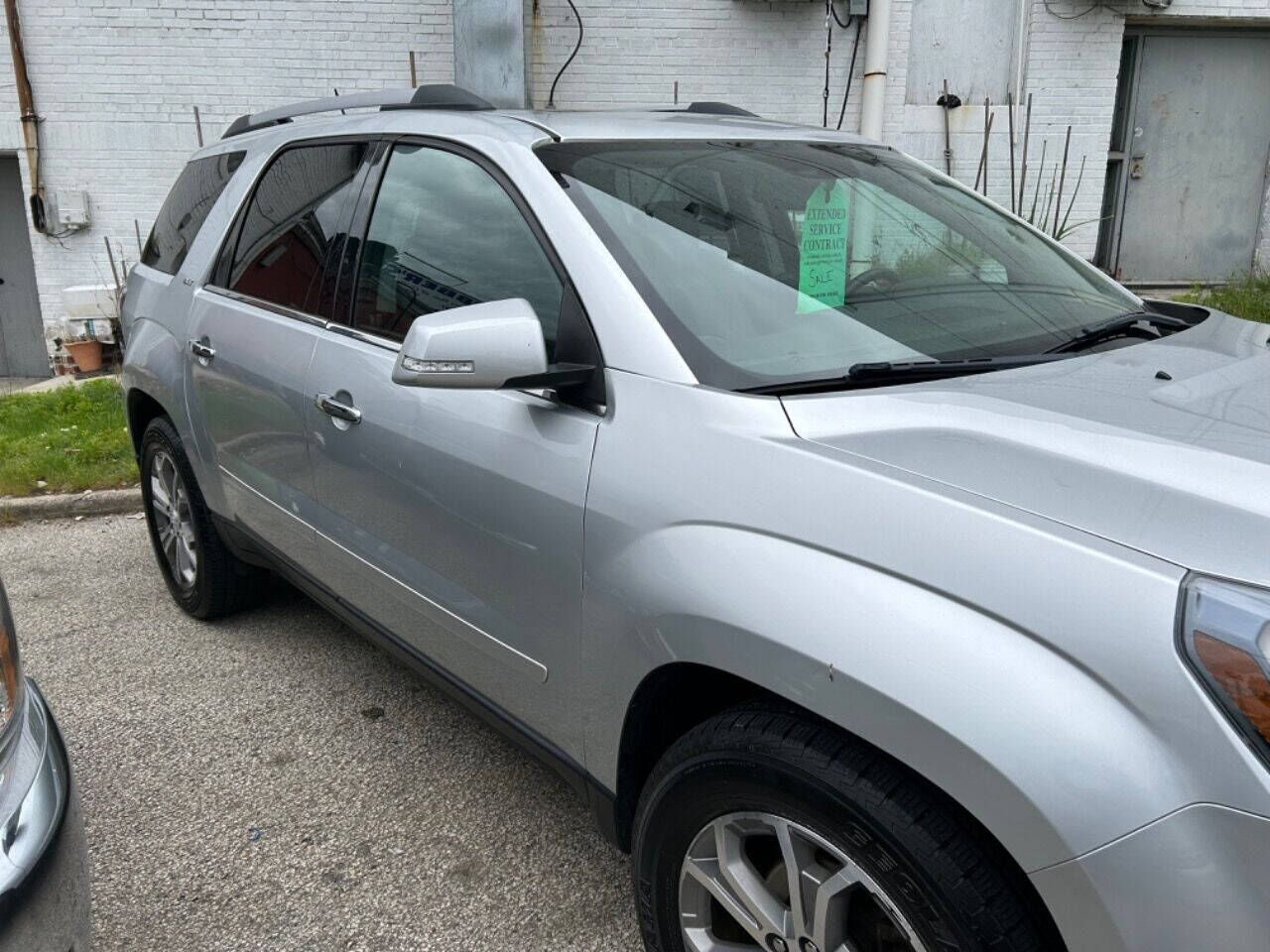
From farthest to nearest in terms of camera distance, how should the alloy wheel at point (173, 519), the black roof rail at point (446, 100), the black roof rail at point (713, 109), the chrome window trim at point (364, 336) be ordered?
the alloy wheel at point (173, 519), the black roof rail at point (713, 109), the black roof rail at point (446, 100), the chrome window trim at point (364, 336)

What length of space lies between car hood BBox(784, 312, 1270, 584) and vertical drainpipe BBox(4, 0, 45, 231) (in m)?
8.37

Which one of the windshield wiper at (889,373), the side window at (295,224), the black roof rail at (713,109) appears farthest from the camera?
the black roof rail at (713,109)

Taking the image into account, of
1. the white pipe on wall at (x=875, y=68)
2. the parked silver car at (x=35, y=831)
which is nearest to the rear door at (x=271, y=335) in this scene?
the parked silver car at (x=35, y=831)

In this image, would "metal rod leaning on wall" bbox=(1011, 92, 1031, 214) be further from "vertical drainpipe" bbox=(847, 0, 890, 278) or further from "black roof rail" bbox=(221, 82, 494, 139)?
"black roof rail" bbox=(221, 82, 494, 139)

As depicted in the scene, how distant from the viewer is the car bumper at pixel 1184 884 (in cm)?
119

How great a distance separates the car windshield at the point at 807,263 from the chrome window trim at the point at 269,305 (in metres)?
0.88

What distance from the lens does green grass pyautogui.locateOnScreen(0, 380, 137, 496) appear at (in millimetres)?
5559

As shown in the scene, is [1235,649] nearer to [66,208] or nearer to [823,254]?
[823,254]

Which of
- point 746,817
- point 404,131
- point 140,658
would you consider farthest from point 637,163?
point 140,658

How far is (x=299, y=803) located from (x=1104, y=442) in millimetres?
2243

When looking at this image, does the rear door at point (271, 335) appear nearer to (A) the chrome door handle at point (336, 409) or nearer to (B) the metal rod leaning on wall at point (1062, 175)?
(A) the chrome door handle at point (336, 409)

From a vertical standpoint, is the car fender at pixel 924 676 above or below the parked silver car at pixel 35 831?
above

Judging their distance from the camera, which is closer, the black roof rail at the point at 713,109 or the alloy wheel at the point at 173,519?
the black roof rail at the point at 713,109

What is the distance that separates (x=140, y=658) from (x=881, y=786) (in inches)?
122
